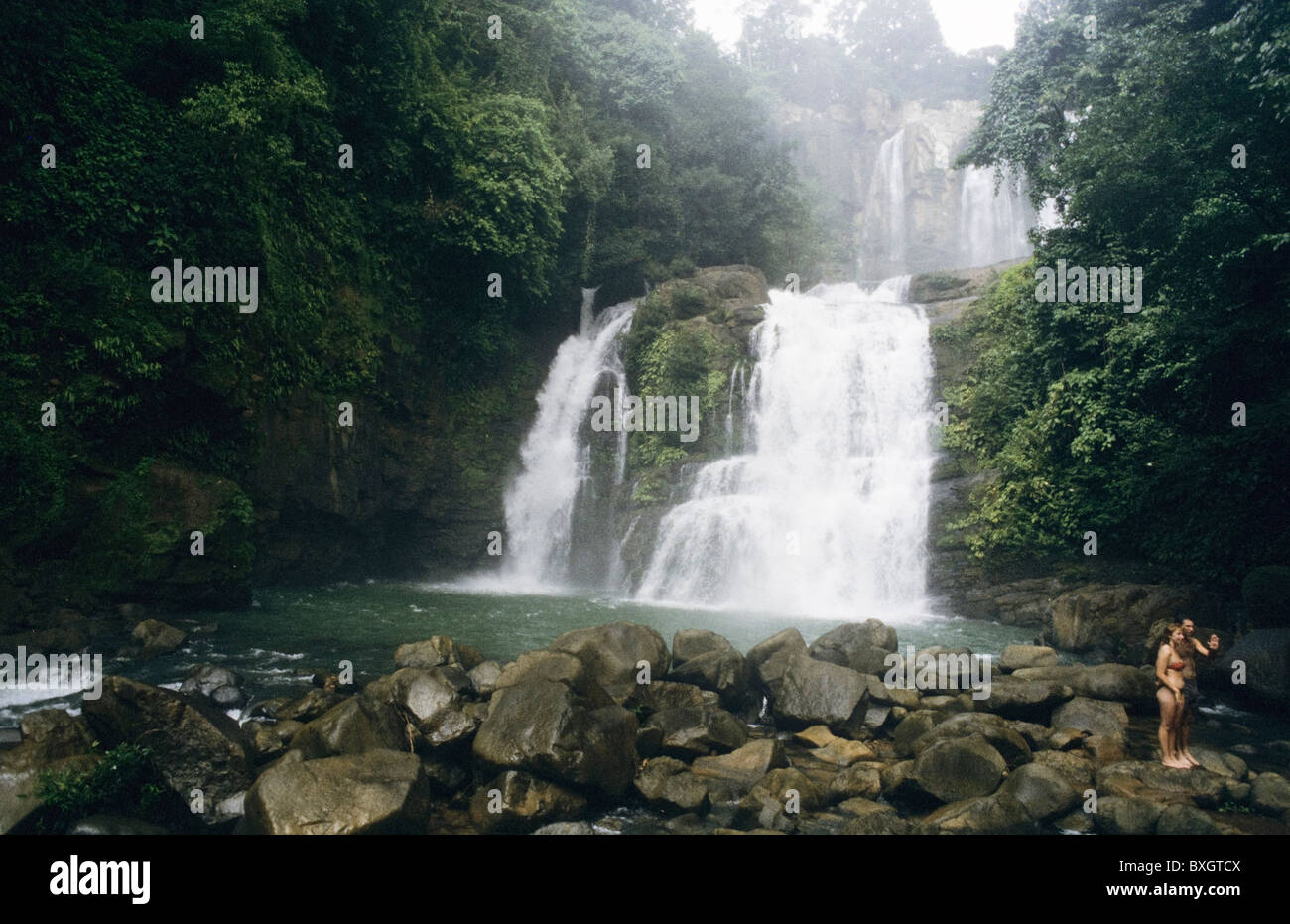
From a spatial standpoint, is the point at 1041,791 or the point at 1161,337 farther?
the point at 1161,337

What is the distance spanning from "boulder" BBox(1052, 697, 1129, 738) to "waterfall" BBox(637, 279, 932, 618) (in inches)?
286

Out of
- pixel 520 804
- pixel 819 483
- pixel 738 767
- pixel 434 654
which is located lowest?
pixel 738 767

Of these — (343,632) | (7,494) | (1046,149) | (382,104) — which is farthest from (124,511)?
(1046,149)

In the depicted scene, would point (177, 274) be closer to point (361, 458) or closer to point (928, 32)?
point (361, 458)

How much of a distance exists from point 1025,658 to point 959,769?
4.25m

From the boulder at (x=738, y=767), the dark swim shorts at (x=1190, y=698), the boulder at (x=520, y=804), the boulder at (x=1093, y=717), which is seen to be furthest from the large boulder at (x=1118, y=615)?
the boulder at (x=520, y=804)

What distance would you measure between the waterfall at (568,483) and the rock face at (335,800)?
14.3 m

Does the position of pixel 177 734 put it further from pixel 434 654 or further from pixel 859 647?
pixel 859 647

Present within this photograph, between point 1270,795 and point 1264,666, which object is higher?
point 1264,666

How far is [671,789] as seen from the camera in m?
6.75

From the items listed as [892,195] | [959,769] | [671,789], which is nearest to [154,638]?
[671,789]

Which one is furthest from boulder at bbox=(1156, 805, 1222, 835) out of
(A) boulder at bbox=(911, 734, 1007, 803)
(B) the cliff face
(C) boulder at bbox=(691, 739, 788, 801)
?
(B) the cliff face

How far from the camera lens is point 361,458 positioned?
18750mm

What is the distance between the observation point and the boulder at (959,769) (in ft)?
22.6
